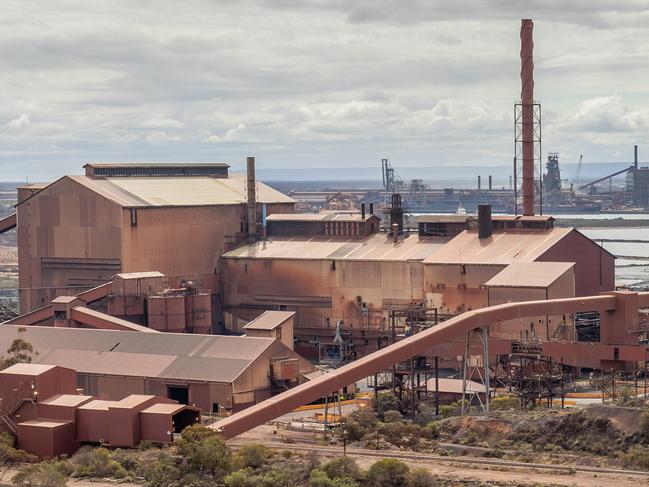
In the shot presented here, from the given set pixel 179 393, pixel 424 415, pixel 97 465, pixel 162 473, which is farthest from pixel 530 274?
pixel 162 473

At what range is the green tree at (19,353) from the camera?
75.9 metres

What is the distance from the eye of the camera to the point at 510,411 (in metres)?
66.2

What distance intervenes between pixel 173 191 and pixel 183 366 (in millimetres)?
32746

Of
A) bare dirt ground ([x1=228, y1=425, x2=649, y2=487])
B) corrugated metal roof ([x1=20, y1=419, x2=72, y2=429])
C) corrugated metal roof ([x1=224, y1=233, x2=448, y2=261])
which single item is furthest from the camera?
corrugated metal roof ([x1=224, y1=233, x2=448, y2=261])

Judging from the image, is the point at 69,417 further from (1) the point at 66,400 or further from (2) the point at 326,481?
(2) the point at 326,481

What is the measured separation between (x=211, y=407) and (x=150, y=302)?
1874cm

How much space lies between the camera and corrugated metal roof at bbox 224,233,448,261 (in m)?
96.1

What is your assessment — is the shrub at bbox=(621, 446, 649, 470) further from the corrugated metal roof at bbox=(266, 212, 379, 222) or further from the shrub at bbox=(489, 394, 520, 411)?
the corrugated metal roof at bbox=(266, 212, 379, 222)

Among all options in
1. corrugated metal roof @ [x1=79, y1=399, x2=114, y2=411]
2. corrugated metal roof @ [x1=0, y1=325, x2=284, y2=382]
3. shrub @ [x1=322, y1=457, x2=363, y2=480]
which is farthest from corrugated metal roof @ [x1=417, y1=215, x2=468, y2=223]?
shrub @ [x1=322, y1=457, x2=363, y2=480]

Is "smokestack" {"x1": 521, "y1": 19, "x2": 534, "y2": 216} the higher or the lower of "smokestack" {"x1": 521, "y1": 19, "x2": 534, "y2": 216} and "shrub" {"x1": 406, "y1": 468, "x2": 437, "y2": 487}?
the higher

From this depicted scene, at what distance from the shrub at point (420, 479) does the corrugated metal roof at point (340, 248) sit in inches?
1691

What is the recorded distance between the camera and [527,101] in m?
110

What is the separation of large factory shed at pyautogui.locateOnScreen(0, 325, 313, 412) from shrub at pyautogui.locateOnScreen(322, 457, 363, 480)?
65.3 feet

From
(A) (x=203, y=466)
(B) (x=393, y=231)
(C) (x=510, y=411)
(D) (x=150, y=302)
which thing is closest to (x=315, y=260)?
(B) (x=393, y=231)
